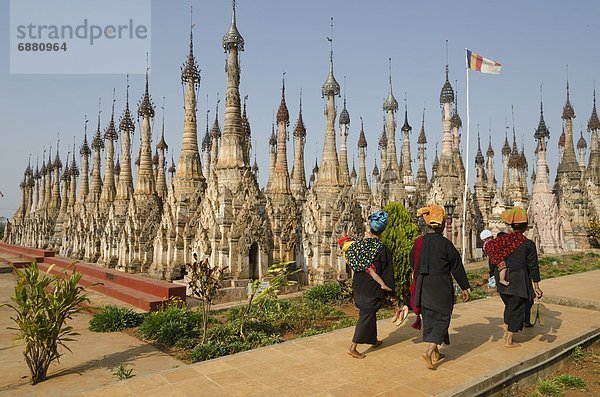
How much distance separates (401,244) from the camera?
10625 mm

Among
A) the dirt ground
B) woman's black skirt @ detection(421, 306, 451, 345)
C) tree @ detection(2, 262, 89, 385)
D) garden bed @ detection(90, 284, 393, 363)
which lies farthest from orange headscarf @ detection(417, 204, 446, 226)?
tree @ detection(2, 262, 89, 385)

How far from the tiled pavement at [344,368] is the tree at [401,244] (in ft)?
8.11

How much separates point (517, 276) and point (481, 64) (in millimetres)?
16555

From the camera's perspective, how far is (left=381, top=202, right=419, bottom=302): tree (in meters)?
10.5

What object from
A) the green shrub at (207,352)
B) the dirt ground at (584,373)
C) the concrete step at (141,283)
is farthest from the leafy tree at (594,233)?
the green shrub at (207,352)

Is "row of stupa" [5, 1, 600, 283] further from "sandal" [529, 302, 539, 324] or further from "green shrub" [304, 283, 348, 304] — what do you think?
"sandal" [529, 302, 539, 324]

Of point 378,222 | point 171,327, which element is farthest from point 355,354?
point 171,327

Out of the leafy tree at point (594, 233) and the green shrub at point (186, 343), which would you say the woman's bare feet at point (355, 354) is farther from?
→ the leafy tree at point (594, 233)

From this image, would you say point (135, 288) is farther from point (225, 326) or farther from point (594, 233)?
point (594, 233)

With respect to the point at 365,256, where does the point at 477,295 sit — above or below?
below

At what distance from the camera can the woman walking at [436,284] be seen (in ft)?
18.1

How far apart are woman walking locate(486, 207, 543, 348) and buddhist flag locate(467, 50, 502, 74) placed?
51.1ft

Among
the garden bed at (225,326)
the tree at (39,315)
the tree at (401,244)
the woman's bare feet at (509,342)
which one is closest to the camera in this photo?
the tree at (39,315)

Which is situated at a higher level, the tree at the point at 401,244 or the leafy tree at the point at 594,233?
the tree at the point at 401,244
